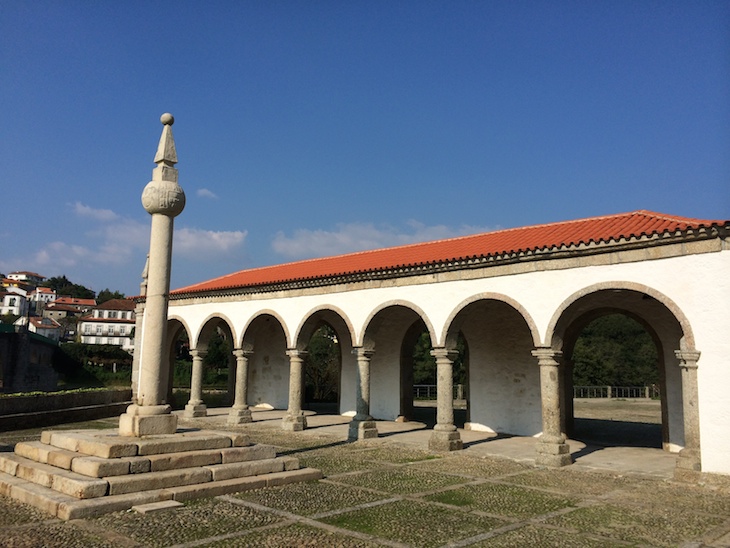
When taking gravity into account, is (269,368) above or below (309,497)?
above

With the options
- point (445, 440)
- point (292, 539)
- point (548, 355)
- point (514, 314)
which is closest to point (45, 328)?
point (514, 314)

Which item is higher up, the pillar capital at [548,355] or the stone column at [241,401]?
the pillar capital at [548,355]

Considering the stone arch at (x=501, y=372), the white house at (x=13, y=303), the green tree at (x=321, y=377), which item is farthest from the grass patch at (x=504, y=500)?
the white house at (x=13, y=303)

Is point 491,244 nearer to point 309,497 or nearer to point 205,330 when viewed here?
point 309,497

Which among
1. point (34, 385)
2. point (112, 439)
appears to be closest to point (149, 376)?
point (112, 439)

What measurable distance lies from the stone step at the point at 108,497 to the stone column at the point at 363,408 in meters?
5.75

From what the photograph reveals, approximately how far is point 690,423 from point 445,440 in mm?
5006

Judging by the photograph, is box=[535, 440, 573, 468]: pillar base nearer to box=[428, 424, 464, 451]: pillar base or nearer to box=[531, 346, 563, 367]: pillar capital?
box=[531, 346, 563, 367]: pillar capital

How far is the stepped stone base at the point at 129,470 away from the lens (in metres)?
6.75

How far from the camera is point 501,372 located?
15.8m

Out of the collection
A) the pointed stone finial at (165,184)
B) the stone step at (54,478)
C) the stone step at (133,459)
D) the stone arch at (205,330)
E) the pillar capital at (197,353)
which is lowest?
the stone step at (54,478)

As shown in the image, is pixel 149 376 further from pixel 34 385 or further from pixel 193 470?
pixel 34 385

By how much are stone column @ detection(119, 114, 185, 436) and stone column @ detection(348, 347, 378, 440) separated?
6359 mm

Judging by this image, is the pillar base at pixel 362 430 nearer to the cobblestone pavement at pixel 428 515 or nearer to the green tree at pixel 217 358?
the cobblestone pavement at pixel 428 515
